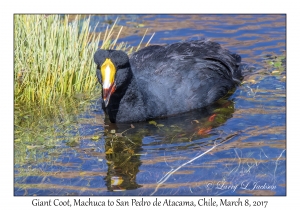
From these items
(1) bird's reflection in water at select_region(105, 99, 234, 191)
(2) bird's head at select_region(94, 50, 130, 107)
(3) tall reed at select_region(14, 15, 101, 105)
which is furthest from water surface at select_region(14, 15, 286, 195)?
(2) bird's head at select_region(94, 50, 130, 107)

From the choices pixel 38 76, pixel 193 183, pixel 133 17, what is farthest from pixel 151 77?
pixel 133 17

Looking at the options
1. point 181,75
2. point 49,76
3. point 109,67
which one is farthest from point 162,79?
point 49,76

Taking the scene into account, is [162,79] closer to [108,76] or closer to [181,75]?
[181,75]

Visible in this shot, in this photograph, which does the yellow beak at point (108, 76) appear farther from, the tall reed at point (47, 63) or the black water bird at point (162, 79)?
the tall reed at point (47, 63)

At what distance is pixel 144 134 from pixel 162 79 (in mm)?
931

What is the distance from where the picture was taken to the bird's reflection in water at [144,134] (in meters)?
6.45

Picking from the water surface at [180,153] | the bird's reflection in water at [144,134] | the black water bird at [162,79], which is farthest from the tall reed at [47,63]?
the bird's reflection in water at [144,134]

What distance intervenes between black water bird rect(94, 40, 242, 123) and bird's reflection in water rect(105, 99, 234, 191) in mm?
125

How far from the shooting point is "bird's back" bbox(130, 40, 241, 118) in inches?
312

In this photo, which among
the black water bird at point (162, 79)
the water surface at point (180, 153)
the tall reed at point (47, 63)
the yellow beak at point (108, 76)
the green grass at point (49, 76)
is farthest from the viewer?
the tall reed at point (47, 63)

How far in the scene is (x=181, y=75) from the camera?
8.12 m

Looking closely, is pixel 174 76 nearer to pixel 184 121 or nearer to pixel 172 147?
pixel 184 121

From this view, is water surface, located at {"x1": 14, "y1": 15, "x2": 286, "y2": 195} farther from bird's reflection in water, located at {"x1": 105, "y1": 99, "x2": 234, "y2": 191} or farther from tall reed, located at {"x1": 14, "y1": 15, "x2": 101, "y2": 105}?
tall reed, located at {"x1": 14, "y1": 15, "x2": 101, "y2": 105}

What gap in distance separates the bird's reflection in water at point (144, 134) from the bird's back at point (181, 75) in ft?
0.55
